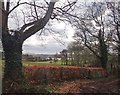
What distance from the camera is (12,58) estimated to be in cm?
1486

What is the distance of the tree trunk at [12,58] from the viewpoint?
14735 mm

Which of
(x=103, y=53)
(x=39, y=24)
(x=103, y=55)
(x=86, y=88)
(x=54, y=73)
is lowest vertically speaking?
(x=86, y=88)

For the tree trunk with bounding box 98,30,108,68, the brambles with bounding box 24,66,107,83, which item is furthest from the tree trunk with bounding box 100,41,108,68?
the brambles with bounding box 24,66,107,83

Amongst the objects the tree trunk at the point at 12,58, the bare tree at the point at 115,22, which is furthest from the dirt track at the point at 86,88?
the bare tree at the point at 115,22

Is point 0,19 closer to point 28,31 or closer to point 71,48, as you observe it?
point 28,31

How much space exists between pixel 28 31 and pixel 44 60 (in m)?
8.14

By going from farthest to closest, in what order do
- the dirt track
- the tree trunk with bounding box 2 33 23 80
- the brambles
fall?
the brambles < the tree trunk with bounding box 2 33 23 80 < the dirt track

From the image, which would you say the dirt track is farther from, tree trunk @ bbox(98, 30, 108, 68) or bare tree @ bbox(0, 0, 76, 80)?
tree trunk @ bbox(98, 30, 108, 68)

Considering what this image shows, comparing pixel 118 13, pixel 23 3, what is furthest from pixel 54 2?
pixel 118 13

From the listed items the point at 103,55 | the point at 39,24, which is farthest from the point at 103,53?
the point at 39,24

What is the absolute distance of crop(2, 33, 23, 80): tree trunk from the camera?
1474cm

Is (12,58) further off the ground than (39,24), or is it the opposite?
(39,24)

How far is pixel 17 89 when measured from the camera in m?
10.8

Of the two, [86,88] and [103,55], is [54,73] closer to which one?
[86,88]
